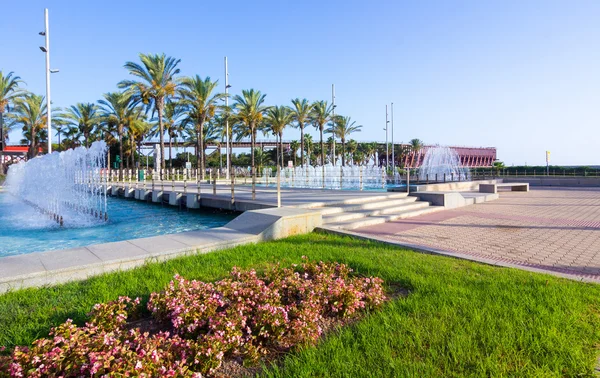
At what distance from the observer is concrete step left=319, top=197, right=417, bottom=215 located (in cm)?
1095

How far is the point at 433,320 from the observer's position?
3523 millimetres

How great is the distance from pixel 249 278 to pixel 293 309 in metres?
0.97

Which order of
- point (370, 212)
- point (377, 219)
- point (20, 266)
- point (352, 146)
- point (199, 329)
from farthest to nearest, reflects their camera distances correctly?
point (352, 146) → point (370, 212) → point (377, 219) → point (20, 266) → point (199, 329)

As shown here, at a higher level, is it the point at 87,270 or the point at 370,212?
the point at 370,212

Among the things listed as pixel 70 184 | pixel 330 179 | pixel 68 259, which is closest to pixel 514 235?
pixel 68 259

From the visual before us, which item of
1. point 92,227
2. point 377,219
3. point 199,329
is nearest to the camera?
point 199,329

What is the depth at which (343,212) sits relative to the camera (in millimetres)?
11102

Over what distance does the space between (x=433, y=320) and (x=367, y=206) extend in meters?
8.73

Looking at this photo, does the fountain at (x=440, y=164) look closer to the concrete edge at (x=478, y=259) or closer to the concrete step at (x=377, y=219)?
the concrete step at (x=377, y=219)

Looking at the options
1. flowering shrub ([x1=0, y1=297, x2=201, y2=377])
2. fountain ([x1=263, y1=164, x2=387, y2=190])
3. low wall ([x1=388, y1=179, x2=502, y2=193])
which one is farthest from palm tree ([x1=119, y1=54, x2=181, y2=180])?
flowering shrub ([x1=0, y1=297, x2=201, y2=377])

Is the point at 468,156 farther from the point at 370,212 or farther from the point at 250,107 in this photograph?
the point at 370,212

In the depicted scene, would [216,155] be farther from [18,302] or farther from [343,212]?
[18,302]

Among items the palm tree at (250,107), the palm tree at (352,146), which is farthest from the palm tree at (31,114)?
the palm tree at (352,146)

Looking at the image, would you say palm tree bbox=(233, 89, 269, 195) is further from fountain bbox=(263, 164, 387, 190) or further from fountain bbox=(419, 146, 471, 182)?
fountain bbox=(419, 146, 471, 182)
